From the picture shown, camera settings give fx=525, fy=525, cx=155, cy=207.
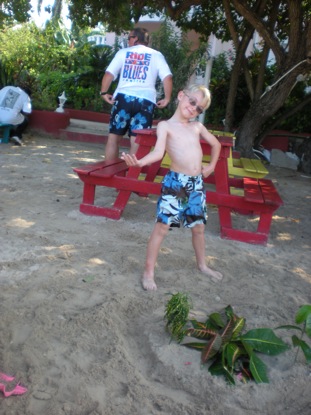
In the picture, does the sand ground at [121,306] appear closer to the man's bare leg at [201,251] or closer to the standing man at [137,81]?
the man's bare leg at [201,251]

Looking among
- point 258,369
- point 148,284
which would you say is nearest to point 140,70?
point 148,284

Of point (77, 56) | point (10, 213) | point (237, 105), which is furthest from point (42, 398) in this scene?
point (77, 56)

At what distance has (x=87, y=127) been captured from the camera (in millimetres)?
11820

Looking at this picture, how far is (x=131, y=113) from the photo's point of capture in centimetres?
543

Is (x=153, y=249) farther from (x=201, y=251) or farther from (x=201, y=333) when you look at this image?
(x=201, y=333)

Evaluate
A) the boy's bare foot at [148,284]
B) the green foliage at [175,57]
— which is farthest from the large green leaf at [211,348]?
the green foliage at [175,57]

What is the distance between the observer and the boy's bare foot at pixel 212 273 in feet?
12.0

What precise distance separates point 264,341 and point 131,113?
3.29 metres

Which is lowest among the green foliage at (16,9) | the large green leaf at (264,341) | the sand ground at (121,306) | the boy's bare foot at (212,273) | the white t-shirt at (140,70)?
the sand ground at (121,306)

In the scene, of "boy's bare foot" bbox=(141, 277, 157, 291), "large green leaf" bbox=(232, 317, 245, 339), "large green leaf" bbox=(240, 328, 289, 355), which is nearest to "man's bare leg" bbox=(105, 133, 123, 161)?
"boy's bare foot" bbox=(141, 277, 157, 291)

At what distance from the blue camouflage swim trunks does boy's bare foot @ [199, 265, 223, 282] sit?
41 cm

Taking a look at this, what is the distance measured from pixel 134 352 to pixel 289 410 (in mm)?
779

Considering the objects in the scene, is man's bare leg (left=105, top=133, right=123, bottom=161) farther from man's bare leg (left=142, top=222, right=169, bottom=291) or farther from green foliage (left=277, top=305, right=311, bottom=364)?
green foliage (left=277, top=305, right=311, bottom=364)

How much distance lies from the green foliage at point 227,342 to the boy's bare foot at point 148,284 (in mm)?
437
